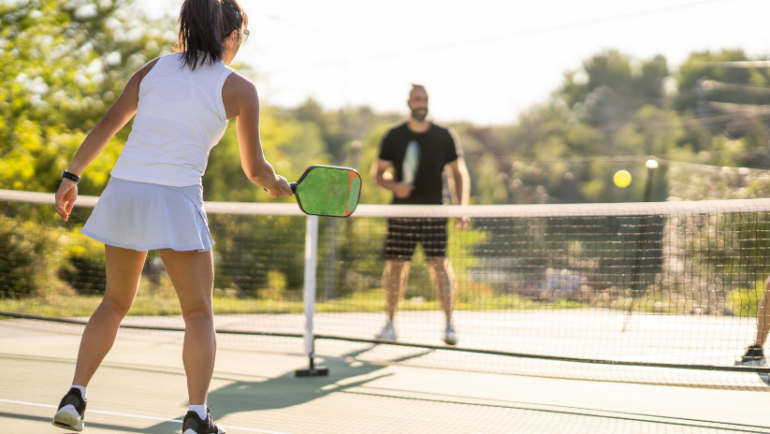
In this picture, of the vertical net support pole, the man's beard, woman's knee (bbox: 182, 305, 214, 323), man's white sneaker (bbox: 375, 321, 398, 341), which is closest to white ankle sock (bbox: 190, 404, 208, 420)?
woman's knee (bbox: 182, 305, 214, 323)

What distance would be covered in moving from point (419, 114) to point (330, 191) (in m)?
3.23

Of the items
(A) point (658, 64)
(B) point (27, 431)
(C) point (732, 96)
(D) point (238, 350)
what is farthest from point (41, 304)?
(A) point (658, 64)

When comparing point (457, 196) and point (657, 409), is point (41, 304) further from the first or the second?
point (657, 409)

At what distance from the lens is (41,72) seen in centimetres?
1380

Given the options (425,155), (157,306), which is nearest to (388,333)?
(425,155)

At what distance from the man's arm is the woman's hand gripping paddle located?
116 inches

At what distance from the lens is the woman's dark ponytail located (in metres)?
3.06

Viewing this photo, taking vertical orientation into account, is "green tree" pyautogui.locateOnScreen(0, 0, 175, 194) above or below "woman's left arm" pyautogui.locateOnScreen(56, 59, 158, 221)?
A: above

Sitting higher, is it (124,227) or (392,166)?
(392,166)

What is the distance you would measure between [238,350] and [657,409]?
3.33 metres

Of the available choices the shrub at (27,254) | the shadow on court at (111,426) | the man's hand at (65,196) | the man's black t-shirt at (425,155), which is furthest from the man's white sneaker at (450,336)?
the shrub at (27,254)

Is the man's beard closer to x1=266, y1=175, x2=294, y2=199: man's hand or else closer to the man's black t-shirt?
the man's black t-shirt

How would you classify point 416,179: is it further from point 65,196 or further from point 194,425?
point 194,425

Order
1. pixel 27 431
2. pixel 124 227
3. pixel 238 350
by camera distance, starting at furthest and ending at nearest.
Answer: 1. pixel 238 350
2. pixel 27 431
3. pixel 124 227
